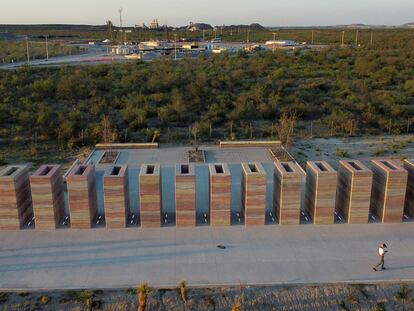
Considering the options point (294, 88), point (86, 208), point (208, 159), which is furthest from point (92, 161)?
point (294, 88)

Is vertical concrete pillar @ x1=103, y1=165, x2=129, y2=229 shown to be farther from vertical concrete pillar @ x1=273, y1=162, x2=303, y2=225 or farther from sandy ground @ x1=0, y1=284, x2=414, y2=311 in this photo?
vertical concrete pillar @ x1=273, y1=162, x2=303, y2=225

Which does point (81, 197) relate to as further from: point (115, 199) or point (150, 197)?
point (150, 197)

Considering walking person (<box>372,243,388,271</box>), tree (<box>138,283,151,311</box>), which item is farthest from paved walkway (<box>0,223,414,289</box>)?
tree (<box>138,283,151,311</box>)

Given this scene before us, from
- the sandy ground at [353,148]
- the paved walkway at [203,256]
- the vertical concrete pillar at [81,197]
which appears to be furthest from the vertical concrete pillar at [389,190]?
the vertical concrete pillar at [81,197]

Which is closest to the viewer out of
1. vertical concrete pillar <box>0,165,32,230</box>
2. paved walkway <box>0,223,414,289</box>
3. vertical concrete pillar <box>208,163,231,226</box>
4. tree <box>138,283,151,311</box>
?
tree <box>138,283,151,311</box>

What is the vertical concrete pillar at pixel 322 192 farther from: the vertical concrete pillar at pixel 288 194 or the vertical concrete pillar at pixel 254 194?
the vertical concrete pillar at pixel 254 194

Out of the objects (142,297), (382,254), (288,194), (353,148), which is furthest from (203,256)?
(353,148)
